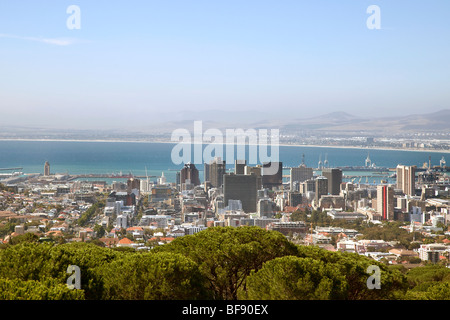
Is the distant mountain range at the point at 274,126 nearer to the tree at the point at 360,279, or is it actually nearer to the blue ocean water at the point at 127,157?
the blue ocean water at the point at 127,157

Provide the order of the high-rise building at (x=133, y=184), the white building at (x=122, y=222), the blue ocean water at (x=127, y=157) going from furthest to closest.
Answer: the blue ocean water at (x=127, y=157), the high-rise building at (x=133, y=184), the white building at (x=122, y=222)

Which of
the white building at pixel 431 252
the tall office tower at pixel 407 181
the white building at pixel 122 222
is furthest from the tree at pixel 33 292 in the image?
the tall office tower at pixel 407 181

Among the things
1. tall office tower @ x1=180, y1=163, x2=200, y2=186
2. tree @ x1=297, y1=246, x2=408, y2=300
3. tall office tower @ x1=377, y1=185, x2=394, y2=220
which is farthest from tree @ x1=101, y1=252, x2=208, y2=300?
tall office tower @ x1=180, y1=163, x2=200, y2=186

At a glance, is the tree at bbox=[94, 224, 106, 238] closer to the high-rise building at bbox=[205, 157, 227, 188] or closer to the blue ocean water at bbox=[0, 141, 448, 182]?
the high-rise building at bbox=[205, 157, 227, 188]

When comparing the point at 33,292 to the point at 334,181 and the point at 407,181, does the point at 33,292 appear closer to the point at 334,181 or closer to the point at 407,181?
the point at 334,181

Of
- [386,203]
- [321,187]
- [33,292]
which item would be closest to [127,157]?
[321,187]

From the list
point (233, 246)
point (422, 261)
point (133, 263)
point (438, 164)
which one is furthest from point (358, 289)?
point (438, 164)

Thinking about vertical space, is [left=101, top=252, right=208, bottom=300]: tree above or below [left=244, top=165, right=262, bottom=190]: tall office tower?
above
